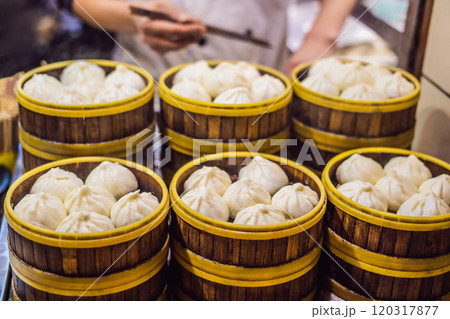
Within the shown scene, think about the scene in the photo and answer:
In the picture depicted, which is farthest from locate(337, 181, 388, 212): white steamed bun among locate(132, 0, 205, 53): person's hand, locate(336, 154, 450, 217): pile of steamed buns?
locate(132, 0, 205, 53): person's hand

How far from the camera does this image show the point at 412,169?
2.06 meters

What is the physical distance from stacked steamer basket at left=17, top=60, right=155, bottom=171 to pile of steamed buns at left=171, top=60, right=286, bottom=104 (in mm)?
226

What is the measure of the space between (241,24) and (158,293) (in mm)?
2497

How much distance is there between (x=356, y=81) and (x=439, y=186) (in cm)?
78

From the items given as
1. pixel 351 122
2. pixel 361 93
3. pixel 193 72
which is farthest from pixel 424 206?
pixel 193 72

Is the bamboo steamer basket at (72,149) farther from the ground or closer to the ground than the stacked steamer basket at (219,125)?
closer to the ground

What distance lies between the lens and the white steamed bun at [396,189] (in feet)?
6.31

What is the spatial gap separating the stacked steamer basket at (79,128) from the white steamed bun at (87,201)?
0.35m

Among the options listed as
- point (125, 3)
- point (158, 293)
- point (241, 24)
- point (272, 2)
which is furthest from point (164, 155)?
point (272, 2)

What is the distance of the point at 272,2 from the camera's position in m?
3.86

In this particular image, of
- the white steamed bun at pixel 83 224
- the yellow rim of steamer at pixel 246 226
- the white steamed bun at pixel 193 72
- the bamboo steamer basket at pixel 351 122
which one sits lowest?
the white steamed bun at pixel 83 224

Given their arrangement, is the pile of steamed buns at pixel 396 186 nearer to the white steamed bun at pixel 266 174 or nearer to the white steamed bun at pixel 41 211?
the white steamed bun at pixel 266 174
